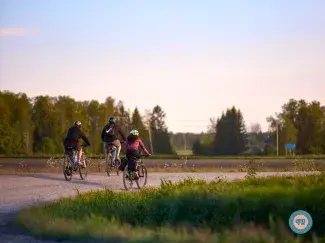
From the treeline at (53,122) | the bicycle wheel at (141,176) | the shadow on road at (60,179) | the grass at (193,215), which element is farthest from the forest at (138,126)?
the grass at (193,215)

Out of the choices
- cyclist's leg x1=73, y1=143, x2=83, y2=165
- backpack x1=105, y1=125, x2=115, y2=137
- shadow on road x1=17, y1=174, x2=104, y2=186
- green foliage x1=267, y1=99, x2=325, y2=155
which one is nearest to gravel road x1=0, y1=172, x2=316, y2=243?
shadow on road x1=17, y1=174, x2=104, y2=186

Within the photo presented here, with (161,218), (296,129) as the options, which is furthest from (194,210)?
(296,129)

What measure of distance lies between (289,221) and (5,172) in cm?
1654

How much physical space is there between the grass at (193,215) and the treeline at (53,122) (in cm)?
3816

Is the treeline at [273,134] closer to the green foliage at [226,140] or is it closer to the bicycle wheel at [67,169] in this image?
the green foliage at [226,140]

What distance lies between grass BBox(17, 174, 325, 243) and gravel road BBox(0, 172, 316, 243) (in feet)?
1.50

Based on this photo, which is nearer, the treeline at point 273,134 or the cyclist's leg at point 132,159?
the cyclist's leg at point 132,159

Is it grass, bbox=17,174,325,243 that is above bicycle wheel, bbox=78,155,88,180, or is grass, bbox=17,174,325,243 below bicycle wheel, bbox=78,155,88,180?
below

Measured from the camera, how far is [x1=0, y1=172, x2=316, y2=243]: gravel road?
12006mm

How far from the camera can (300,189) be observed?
11203 mm

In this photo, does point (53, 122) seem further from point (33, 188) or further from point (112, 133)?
point (33, 188)

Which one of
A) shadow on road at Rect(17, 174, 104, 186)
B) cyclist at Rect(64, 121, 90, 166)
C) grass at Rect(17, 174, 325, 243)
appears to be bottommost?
grass at Rect(17, 174, 325, 243)

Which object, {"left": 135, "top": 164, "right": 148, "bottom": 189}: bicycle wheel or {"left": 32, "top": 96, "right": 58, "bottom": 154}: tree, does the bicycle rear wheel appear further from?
{"left": 32, "top": 96, "right": 58, "bottom": 154}: tree

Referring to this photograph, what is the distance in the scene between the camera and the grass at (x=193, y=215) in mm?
9680
